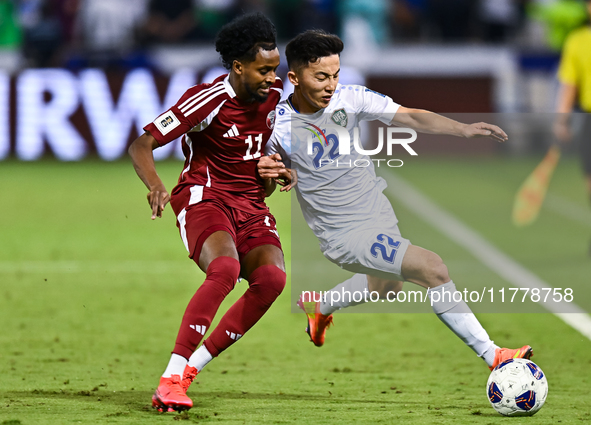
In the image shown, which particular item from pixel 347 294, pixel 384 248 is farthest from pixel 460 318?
pixel 347 294

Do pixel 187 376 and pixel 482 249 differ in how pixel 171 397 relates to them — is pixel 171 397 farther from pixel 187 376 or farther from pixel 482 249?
pixel 482 249

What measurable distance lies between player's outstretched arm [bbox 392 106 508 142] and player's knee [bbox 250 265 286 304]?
3.24 feet

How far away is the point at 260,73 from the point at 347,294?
135cm

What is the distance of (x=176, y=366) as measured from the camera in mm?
4383

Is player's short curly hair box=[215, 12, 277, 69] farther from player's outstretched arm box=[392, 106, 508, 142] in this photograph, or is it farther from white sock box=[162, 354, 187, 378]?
white sock box=[162, 354, 187, 378]

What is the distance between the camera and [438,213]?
40.4 feet

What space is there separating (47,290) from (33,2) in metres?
11.1

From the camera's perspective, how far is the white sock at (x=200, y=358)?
457 cm

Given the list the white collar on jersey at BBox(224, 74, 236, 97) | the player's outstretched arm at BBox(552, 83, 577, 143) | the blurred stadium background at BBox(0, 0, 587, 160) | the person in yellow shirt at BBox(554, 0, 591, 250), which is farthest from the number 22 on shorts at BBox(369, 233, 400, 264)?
the blurred stadium background at BBox(0, 0, 587, 160)

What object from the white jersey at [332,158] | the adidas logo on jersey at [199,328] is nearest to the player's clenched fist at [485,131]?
the white jersey at [332,158]

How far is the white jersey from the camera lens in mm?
4828

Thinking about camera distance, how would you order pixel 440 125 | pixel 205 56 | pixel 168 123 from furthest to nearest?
pixel 205 56
pixel 440 125
pixel 168 123

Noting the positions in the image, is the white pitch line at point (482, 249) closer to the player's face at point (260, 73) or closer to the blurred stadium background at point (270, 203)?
the blurred stadium background at point (270, 203)

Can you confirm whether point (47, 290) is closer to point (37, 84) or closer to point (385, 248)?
point (385, 248)
